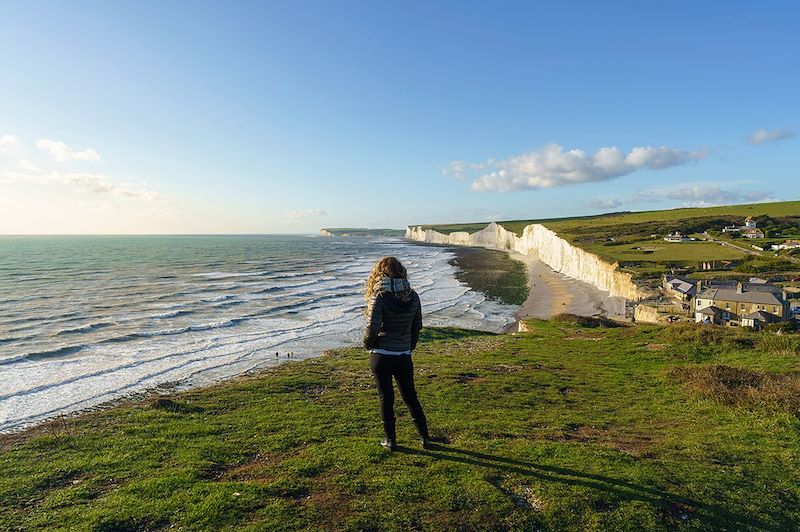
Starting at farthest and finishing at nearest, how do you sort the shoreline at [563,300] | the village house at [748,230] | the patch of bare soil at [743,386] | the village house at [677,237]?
1. the village house at [677,237]
2. the village house at [748,230]
3. the shoreline at [563,300]
4. the patch of bare soil at [743,386]

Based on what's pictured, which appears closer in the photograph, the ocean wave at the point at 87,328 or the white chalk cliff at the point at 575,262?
the ocean wave at the point at 87,328

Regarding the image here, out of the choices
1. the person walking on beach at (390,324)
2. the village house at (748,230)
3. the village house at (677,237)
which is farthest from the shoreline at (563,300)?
the village house at (748,230)

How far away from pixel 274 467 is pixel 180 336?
28.1 m

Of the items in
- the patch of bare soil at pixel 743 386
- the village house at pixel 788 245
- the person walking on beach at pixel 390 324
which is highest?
the person walking on beach at pixel 390 324

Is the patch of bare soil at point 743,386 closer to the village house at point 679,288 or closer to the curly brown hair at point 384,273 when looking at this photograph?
the curly brown hair at point 384,273

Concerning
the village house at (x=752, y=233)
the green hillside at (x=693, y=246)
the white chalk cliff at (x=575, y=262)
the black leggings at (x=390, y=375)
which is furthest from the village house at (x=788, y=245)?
the black leggings at (x=390, y=375)

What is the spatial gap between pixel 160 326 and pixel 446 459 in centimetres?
3471

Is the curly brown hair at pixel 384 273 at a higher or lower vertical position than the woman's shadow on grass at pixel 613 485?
higher

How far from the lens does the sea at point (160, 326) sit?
70.5 ft

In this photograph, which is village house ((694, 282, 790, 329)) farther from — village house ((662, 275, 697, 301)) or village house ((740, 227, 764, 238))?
village house ((740, 227, 764, 238))

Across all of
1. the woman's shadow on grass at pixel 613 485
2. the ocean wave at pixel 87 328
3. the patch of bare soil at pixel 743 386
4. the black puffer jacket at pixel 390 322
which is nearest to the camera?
the woman's shadow on grass at pixel 613 485

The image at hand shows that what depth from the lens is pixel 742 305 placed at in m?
36.3

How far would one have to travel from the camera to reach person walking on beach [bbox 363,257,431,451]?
7.01 meters

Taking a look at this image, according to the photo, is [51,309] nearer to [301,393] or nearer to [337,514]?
[301,393]
